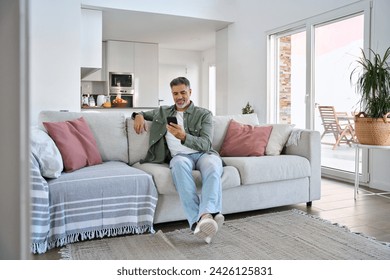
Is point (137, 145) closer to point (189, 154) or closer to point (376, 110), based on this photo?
point (189, 154)

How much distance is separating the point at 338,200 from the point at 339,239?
109 centimetres

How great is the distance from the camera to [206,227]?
204 centimetres

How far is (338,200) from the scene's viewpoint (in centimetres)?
320

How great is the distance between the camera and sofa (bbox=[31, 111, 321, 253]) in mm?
2053

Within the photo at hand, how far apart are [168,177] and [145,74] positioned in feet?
20.1

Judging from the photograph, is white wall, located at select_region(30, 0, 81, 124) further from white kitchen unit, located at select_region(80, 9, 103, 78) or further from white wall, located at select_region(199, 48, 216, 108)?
white wall, located at select_region(199, 48, 216, 108)

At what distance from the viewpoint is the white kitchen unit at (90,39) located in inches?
204

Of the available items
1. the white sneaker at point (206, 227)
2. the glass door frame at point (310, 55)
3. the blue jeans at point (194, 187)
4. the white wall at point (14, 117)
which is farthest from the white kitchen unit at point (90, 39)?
the white wall at point (14, 117)

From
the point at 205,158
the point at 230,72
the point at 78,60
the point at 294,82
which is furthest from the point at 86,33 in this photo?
the point at 205,158

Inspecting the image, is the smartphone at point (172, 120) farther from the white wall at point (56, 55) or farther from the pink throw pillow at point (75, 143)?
the white wall at point (56, 55)

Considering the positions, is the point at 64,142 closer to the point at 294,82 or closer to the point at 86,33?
the point at 86,33

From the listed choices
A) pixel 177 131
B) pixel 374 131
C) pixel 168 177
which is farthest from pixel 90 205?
pixel 374 131

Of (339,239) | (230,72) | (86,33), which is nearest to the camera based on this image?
(339,239)

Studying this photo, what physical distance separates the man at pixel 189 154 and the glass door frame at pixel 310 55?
221 cm
